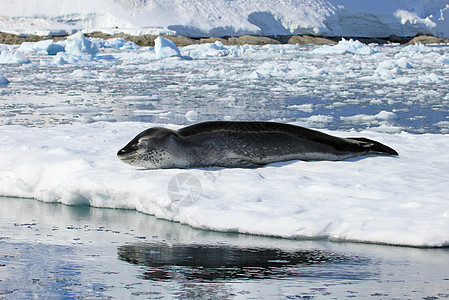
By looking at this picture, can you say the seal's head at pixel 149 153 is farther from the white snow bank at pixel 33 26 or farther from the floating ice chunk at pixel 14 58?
the white snow bank at pixel 33 26

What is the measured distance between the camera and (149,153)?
13.1ft

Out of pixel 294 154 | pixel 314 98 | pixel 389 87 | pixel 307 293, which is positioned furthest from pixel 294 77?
pixel 307 293

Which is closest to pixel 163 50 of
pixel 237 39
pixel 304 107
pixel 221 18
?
pixel 304 107

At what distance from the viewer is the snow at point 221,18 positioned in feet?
130

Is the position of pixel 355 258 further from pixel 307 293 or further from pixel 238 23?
pixel 238 23

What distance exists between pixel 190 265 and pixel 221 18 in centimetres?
3959

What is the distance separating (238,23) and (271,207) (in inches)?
1515

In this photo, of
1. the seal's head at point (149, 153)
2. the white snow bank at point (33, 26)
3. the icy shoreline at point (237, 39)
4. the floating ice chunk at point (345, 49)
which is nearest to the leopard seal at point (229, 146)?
the seal's head at point (149, 153)

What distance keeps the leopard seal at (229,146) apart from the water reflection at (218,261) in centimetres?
131

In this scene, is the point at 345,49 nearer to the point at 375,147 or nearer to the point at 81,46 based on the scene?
the point at 81,46

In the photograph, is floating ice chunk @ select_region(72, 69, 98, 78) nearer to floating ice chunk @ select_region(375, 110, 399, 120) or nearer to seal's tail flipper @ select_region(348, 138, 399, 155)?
floating ice chunk @ select_region(375, 110, 399, 120)

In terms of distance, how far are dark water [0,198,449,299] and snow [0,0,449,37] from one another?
35.9m

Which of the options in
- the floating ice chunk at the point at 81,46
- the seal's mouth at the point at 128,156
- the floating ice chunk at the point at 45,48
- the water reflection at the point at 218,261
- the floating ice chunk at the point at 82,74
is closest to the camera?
the water reflection at the point at 218,261

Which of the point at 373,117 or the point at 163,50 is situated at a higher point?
the point at 163,50
